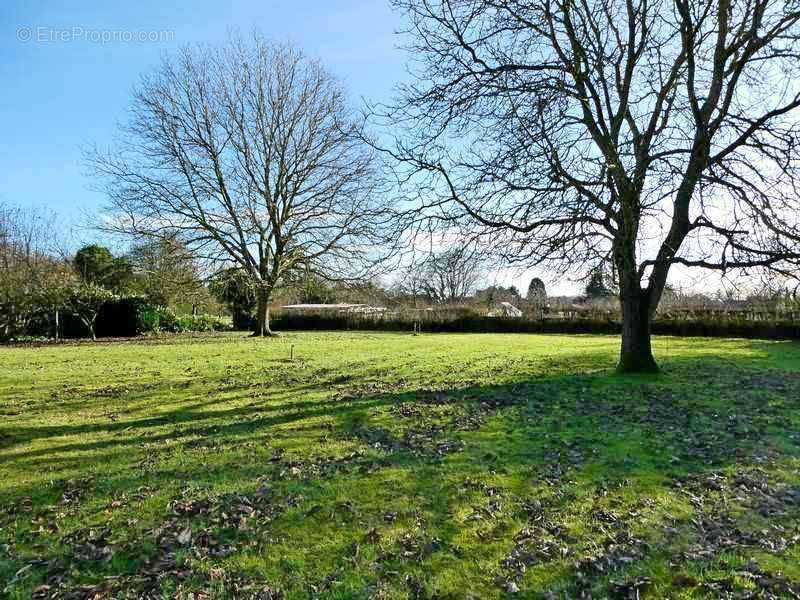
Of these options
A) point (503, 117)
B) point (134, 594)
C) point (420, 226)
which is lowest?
point (134, 594)

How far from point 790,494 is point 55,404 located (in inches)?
373

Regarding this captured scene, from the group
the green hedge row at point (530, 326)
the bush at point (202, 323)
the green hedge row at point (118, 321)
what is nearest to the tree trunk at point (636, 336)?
the green hedge row at point (530, 326)

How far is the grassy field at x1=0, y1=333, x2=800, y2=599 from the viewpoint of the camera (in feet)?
9.97

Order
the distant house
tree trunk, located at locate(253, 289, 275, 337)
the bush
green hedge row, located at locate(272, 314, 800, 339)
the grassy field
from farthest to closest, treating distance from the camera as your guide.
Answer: the distant house
the bush
green hedge row, located at locate(272, 314, 800, 339)
tree trunk, located at locate(253, 289, 275, 337)
the grassy field

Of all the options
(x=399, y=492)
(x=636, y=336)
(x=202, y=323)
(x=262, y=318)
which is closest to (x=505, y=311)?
(x=262, y=318)

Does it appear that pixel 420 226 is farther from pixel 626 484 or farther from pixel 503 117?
pixel 626 484

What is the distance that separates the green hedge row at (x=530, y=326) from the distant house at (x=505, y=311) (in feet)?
1.10

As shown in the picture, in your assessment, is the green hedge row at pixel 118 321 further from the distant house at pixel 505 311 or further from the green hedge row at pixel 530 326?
the distant house at pixel 505 311

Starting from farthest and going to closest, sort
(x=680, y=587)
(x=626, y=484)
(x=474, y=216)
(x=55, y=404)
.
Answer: (x=474, y=216) < (x=55, y=404) < (x=626, y=484) < (x=680, y=587)

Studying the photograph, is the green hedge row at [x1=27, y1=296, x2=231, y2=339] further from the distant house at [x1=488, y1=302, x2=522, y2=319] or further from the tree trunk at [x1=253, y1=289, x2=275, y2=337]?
the distant house at [x1=488, y1=302, x2=522, y2=319]

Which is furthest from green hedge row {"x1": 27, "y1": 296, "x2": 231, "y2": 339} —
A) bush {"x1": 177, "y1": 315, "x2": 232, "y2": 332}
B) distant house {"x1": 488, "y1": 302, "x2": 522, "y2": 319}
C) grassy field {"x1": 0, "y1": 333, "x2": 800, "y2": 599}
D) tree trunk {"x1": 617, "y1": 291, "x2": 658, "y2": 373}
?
tree trunk {"x1": 617, "y1": 291, "x2": 658, "y2": 373}

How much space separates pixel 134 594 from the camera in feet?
9.49

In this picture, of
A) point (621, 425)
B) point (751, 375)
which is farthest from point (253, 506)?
point (751, 375)

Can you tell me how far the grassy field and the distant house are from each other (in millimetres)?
21533
